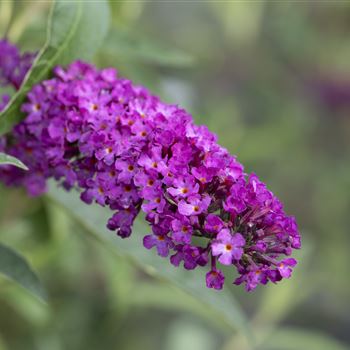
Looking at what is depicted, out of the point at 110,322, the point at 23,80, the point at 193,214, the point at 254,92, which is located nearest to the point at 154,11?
the point at 254,92

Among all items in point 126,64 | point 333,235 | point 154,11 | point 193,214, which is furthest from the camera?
point 154,11

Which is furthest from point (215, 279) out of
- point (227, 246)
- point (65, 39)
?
point (65, 39)

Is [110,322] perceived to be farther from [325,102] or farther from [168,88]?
[325,102]

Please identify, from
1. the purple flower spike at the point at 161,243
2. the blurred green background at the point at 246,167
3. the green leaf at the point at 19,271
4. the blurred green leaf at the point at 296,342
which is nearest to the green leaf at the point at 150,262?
the blurred green background at the point at 246,167

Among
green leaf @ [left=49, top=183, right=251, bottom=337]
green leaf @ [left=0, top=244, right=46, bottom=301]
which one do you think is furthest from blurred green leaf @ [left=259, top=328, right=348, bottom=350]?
green leaf @ [left=0, top=244, right=46, bottom=301]

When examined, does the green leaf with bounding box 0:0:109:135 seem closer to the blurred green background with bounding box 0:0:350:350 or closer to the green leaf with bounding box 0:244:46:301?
the green leaf with bounding box 0:244:46:301

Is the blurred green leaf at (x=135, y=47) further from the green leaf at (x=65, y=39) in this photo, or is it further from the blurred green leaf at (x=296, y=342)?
the blurred green leaf at (x=296, y=342)

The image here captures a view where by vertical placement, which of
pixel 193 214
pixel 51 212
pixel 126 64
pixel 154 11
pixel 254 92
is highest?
pixel 154 11
